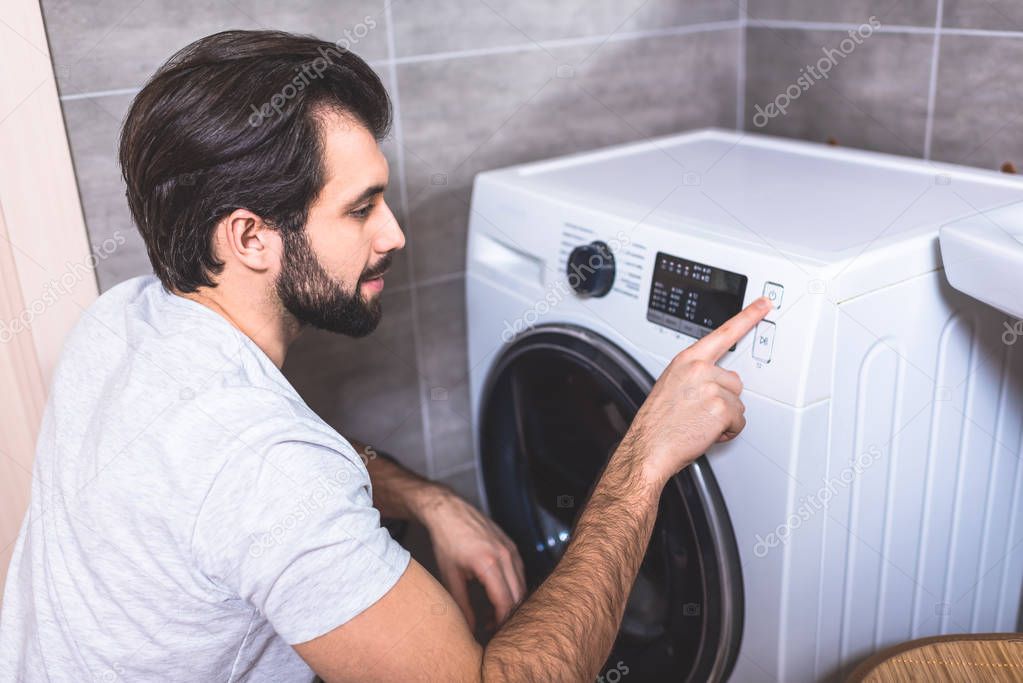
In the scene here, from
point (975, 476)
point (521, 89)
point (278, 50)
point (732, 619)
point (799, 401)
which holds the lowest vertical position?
point (732, 619)

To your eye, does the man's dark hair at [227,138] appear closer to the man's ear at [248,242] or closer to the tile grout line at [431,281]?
the man's ear at [248,242]

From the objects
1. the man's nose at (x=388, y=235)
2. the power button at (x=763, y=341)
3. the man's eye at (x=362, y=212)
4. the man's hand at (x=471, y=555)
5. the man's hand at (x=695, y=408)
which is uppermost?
the man's eye at (x=362, y=212)

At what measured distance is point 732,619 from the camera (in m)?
1.08

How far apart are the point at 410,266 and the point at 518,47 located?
1.25 feet

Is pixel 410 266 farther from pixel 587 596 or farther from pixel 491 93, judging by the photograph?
pixel 587 596

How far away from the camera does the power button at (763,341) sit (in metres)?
0.95

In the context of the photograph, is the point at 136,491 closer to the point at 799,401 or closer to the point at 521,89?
the point at 799,401

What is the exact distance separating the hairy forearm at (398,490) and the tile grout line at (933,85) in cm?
89

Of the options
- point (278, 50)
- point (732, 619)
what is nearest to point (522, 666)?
point (732, 619)

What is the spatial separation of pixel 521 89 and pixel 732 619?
870mm

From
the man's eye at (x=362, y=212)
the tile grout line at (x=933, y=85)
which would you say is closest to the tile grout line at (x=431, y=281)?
the man's eye at (x=362, y=212)

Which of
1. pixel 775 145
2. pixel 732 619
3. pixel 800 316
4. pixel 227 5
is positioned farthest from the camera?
pixel 775 145

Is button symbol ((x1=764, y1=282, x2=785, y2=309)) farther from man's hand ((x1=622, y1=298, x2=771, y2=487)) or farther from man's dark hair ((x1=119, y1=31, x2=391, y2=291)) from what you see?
man's dark hair ((x1=119, y1=31, x2=391, y2=291))

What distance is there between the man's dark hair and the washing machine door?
0.42 meters
